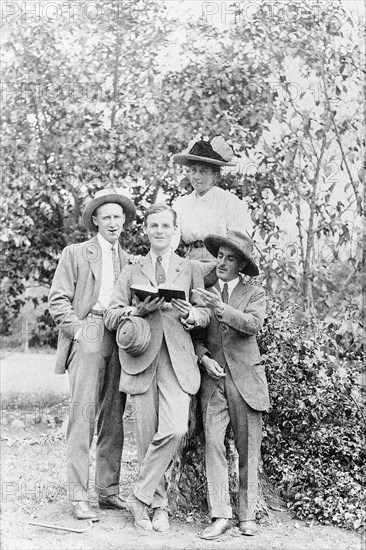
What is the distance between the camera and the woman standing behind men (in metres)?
6.30

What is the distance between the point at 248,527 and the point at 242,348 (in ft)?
4.08

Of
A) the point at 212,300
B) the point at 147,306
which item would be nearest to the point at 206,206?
the point at 212,300

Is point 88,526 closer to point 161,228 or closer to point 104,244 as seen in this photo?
point 104,244

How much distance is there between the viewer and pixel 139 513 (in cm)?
541

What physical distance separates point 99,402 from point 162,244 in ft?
4.26

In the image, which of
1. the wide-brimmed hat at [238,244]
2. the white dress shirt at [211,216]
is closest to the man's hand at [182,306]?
the wide-brimmed hat at [238,244]

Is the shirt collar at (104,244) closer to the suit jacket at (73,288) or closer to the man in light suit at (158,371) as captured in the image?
the suit jacket at (73,288)

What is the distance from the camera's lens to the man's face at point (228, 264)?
566cm

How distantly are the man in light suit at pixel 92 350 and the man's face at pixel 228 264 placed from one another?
75 centimetres

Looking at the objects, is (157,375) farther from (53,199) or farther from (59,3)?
(59,3)

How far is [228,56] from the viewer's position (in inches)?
337

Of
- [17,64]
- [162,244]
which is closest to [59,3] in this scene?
[17,64]

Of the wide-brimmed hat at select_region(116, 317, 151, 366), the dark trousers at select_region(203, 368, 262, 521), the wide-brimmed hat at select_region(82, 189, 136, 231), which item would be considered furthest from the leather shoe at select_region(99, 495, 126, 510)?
the wide-brimmed hat at select_region(82, 189, 136, 231)

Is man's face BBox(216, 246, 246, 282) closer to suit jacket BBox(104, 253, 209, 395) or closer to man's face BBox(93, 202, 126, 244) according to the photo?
suit jacket BBox(104, 253, 209, 395)
